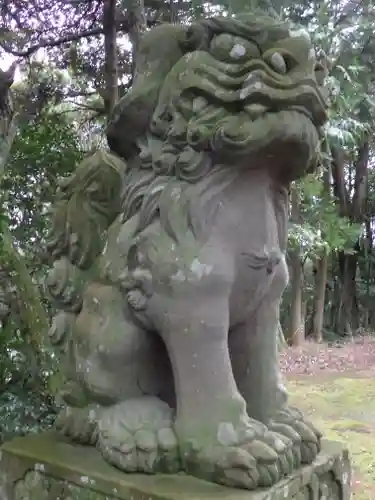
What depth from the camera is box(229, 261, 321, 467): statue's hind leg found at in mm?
1183

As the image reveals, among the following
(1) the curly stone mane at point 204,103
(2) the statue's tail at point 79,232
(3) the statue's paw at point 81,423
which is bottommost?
(3) the statue's paw at point 81,423

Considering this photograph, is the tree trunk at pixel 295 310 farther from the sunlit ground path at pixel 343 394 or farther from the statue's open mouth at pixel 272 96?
the statue's open mouth at pixel 272 96

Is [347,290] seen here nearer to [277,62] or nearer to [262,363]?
[262,363]

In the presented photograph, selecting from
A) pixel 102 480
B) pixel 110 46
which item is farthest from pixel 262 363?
pixel 110 46

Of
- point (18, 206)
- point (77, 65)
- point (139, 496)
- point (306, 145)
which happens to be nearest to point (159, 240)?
point (306, 145)

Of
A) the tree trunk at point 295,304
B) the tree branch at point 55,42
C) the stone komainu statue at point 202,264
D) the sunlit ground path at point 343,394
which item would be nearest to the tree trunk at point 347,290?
the sunlit ground path at point 343,394

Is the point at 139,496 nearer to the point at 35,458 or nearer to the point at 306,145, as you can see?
the point at 35,458

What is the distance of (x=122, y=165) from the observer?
53.3 inches

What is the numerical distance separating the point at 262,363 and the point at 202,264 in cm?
27

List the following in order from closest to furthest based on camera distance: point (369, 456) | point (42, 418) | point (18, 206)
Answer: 1. point (42, 418)
2. point (18, 206)
3. point (369, 456)

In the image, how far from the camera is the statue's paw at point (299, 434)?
1.12 metres

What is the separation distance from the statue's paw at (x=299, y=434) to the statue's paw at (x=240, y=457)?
0.05 metres

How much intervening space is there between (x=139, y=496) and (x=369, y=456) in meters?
2.54

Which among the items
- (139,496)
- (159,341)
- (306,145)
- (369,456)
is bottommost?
(369,456)
